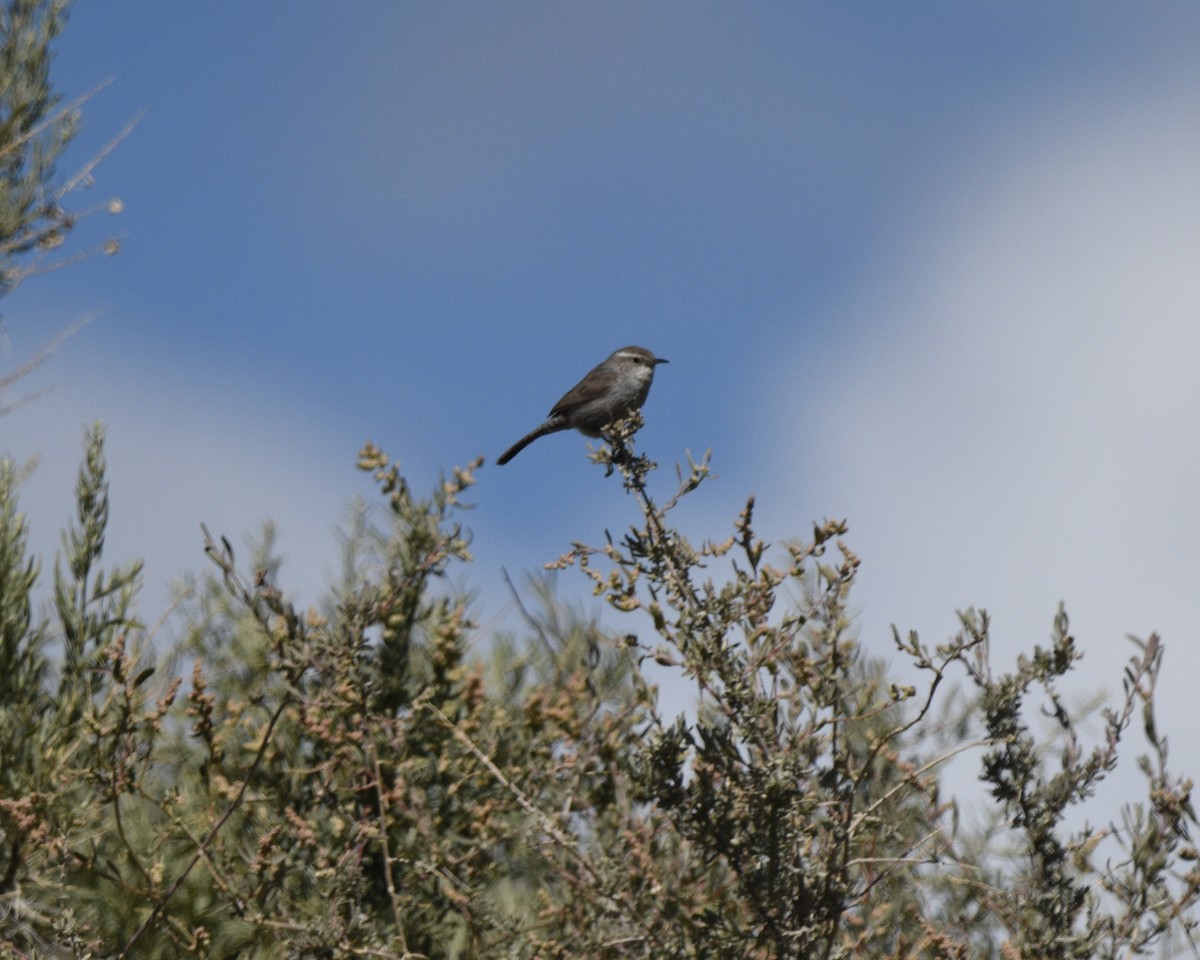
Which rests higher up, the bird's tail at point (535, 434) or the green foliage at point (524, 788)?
the bird's tail at point (535, 434)

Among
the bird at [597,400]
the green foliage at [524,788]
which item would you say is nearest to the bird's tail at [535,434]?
the bird at [597,400]

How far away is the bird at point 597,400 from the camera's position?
7441 millimetres

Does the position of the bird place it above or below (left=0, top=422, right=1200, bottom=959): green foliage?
above

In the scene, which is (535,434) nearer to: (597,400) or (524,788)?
(597,400)

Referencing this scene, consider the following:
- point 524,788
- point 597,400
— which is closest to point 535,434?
point 597,400

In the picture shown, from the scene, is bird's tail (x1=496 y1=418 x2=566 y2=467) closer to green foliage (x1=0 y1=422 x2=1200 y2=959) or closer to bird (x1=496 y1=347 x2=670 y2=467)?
bird (x1=496 y1=347 x2=670 y2=467)

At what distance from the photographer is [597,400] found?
7.52 m

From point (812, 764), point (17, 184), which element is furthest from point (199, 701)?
point (17, 184)

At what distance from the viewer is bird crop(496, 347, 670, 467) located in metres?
7.44

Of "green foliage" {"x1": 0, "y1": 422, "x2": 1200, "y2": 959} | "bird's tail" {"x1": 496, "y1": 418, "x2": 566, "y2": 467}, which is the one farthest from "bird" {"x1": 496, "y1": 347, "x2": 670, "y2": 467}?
"green foliage" {"x1": 0, "y1": 422, "x2": 1200, "y2": 959}

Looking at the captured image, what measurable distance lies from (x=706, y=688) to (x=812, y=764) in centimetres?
28

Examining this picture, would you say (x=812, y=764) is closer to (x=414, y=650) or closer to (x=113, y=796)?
(x=113, y=796)

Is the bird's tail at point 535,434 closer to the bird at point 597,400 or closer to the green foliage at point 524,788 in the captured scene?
the bird at point 597,400

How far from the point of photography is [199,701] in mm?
3406
